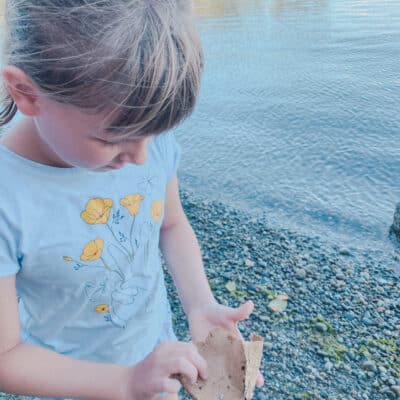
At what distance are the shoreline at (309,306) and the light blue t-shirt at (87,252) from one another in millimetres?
1330

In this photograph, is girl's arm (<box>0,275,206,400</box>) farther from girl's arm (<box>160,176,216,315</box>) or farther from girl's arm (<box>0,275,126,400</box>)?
girl's arm (<box>160,176,216,315</box>)

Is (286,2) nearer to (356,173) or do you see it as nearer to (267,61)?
(267,61)

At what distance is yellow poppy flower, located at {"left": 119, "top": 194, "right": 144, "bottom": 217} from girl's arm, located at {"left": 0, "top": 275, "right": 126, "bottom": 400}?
0.43 metres

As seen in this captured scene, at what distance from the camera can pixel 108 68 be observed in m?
1.14

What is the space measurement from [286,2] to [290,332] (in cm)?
1771

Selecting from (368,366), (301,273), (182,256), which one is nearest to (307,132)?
(301,273)

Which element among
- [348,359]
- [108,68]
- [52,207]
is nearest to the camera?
[108,68]

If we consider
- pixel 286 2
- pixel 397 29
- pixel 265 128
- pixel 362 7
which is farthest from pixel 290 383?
pixel 286 2

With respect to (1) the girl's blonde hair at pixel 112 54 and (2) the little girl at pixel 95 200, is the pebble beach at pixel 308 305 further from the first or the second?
(1) the girl's blonde hair at pixel 112 54

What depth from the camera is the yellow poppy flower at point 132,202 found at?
162 cm

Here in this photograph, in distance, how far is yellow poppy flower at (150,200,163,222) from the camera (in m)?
1.70

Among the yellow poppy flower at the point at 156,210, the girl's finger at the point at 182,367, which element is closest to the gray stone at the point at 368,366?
the yellow poppy flower at the point at 156,210

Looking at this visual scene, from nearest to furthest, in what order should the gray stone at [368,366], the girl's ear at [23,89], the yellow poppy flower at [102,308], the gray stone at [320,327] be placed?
the girl's ear at [23,89] → the yellow poppy flower at [102,308] → the gray stone at [368,366] → the gray stone at [320,327]

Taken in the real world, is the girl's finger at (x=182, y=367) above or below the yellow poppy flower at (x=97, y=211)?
below
